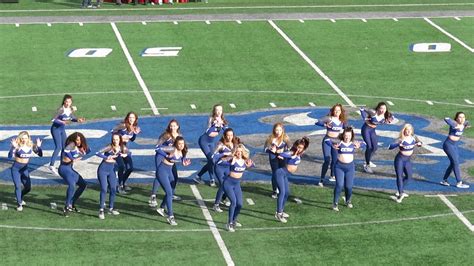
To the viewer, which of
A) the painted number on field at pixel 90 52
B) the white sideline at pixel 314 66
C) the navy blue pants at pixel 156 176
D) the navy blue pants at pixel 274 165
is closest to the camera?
the navy blue pants at pixel 274 165

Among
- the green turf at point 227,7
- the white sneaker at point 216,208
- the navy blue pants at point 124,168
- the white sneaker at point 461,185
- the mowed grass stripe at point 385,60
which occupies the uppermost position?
the green turf at point 227,7

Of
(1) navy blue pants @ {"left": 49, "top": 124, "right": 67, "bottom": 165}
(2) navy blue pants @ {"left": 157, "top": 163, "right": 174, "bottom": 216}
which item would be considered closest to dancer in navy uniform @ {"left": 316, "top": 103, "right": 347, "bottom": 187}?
(2) navy blue pants @ {"left": 157, "top": 163, "right": 174, "bottom": 216}

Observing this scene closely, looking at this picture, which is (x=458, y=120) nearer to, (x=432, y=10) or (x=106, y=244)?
(x=106, y=244)

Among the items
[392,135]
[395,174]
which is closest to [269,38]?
Answer: [392,135]

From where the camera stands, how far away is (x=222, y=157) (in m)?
29.7

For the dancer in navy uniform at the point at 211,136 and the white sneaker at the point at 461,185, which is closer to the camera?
the white sneaker at the point at 461,185

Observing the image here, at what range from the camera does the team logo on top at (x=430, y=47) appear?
51125 mm

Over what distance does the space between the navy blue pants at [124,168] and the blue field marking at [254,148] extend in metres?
0.92

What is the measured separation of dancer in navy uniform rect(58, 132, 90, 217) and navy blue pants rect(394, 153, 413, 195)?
795 centimetres

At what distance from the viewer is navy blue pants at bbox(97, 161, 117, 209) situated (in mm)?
29906

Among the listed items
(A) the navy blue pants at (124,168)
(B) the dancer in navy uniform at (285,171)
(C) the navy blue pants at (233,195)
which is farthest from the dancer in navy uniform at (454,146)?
(A) the navy blue pants at (124,168)

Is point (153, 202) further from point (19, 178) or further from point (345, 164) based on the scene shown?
point (345, 164)

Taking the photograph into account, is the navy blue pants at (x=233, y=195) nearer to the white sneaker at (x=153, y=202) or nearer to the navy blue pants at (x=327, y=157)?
the white sneaker at (x=153, y=202)

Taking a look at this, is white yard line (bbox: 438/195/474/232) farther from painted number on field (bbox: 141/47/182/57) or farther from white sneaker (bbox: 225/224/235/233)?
painted number on field (bbox: 141/47/182/57)
